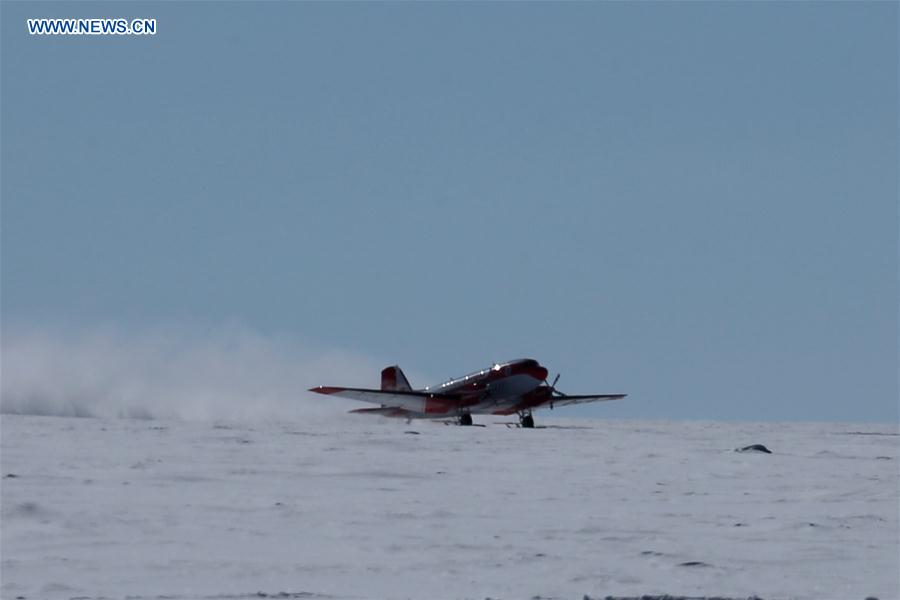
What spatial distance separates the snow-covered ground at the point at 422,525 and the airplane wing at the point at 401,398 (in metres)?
29.5

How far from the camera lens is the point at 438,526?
466 inches

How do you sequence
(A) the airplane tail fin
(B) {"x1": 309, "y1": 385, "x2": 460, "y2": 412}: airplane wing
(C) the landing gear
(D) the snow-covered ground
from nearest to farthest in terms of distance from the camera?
(D) the snow-covered ground < (C) the landing gear < (B) {"x1": 309, "y1": 385, "x2": 460, "y2": 412}: airplane wing < (A) the airplane tail fin

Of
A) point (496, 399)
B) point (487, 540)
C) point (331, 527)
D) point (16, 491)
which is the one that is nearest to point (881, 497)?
point (487, 540)

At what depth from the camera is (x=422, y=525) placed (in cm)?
1189

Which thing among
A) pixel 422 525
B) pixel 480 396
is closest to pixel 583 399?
pixel 480 396

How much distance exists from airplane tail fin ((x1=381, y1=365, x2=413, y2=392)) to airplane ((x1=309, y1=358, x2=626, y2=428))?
5.76 feet

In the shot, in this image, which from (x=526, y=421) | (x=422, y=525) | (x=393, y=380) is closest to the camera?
(x=422, y=525)

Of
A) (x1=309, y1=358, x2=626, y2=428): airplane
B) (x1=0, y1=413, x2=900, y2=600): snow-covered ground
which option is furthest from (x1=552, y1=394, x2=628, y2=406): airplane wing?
(x1=0, y1=413, x2=900, y2=600): snow-covered ground

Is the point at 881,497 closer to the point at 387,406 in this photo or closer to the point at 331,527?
the point at 331,527

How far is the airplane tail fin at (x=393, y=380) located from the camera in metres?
54.4

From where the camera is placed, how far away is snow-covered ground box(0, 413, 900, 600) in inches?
369

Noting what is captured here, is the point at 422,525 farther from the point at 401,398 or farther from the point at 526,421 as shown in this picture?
the point at 401,398

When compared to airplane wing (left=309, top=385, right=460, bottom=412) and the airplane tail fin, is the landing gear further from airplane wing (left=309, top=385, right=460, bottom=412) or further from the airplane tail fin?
the airplane tail fin

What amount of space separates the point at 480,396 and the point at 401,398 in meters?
4.30
